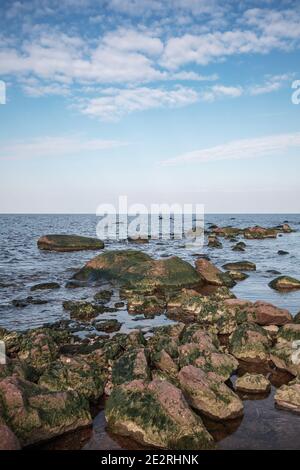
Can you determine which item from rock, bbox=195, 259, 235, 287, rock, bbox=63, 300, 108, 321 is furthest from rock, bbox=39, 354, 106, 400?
rock, bbox=195, 259, 235, 287

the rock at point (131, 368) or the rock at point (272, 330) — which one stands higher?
the rock at point (131, 368)

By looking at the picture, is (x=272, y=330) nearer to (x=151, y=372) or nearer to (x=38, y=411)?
(x=151, y=372)

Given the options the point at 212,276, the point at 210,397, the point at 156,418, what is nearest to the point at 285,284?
the point at 212,276

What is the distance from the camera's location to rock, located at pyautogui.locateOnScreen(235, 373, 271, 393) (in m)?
8.65

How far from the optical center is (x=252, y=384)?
870cm

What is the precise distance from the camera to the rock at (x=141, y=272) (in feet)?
64.3

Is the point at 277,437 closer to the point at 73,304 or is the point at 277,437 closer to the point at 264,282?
the point at 73,304

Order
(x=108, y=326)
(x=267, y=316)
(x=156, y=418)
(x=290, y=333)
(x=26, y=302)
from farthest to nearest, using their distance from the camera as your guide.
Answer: (x=26, y=302) < (x=267, y=316) < (x=108, y=326) < (x=290, y=333) < (x=156, y=418)

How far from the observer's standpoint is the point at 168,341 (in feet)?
34.4

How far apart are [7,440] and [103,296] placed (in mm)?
11709

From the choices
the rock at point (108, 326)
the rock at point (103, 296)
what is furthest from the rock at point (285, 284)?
the rock at point (108, 326)

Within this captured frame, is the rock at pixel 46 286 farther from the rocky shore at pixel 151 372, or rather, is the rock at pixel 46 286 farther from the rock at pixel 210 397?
the rock at pixel 210 397

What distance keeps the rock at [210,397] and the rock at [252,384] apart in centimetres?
83
